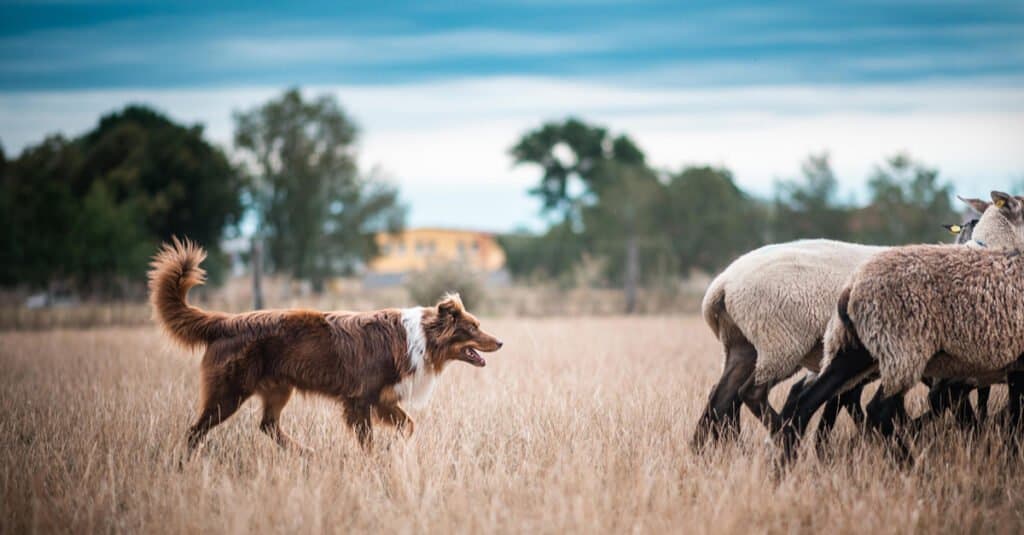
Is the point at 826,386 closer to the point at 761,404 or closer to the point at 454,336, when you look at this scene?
the point at 761,404

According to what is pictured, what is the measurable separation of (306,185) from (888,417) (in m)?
35.0

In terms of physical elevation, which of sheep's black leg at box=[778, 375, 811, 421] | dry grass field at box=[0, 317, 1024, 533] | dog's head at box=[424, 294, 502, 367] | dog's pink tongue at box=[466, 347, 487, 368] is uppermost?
dog's head at box=[424, 294, 502, 367]

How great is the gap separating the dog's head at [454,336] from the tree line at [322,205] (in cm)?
1491

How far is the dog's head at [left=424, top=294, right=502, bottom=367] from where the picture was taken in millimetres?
6418

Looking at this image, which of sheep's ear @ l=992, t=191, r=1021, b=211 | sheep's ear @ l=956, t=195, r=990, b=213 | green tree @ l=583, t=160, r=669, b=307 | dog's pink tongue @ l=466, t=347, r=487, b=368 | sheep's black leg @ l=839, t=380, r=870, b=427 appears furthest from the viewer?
green tree @ l=583, t=160, r=669, b=307

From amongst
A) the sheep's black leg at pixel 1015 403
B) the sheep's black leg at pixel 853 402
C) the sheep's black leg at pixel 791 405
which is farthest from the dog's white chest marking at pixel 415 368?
the sheep's black leg at pixel 1015 403

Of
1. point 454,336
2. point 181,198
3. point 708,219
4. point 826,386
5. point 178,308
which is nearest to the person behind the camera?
point 826,386

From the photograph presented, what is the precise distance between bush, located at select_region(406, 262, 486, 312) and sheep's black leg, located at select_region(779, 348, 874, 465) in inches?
490

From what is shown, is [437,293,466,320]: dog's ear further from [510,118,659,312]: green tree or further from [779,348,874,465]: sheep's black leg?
[510,118,659,312]: green tree

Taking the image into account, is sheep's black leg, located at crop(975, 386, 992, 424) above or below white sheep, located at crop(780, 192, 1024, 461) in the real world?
below

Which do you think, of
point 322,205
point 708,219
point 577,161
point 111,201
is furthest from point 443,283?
point 577,161

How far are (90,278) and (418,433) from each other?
18995 millimetres

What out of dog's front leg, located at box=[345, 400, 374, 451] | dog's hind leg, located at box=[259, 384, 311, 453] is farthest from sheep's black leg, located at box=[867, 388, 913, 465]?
dog's hind leg, located at box=[259, 384, 311, 453]

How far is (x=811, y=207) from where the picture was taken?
24766 mm
